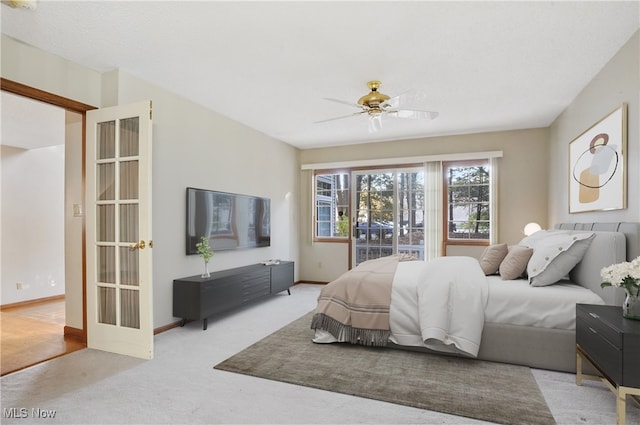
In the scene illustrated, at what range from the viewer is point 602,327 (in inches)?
79.4

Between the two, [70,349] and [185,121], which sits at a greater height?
[185,121]

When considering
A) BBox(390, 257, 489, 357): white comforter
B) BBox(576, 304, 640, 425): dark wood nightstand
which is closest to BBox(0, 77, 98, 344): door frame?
BBox(390, 257, 489, 357): white comforter

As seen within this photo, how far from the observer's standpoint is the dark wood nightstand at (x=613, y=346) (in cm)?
179

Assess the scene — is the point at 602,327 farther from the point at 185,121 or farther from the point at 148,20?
the point at 185,121

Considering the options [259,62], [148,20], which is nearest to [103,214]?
[148,20]

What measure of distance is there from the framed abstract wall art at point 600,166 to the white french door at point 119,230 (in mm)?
3937

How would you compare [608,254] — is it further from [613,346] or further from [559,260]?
[613,346]

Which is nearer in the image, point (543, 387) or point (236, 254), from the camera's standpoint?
point (543, 387)

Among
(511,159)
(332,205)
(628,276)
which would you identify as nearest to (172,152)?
(332,205)

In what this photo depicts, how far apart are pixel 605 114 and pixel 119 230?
14.8ft

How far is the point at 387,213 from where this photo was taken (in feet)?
20.4

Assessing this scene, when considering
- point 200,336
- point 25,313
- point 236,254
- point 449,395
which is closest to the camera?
point 449,395

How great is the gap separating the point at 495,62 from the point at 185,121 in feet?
10.8

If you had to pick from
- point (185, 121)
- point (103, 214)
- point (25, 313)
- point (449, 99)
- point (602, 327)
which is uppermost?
point (449, 99)
